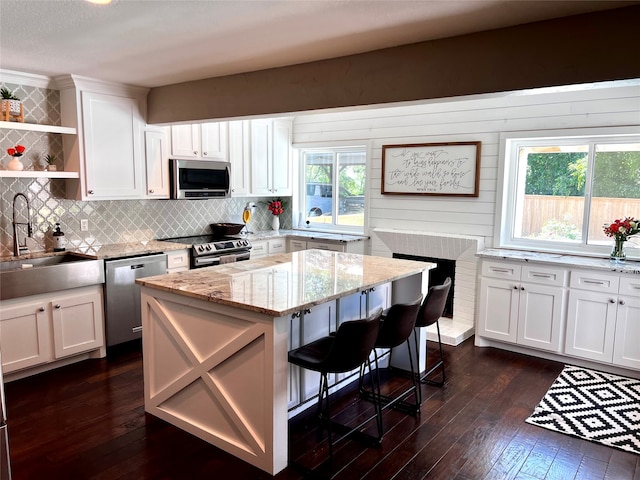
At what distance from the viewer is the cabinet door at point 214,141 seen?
5254mm

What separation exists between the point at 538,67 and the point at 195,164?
3576mm

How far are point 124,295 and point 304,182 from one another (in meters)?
3.08

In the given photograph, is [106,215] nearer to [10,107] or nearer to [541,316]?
[10,107]

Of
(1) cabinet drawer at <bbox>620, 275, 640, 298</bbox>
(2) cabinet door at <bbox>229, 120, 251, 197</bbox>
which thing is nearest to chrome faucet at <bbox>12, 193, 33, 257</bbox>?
(2) cabinet door at <bbox>229, 120, 251, 197</bbox>

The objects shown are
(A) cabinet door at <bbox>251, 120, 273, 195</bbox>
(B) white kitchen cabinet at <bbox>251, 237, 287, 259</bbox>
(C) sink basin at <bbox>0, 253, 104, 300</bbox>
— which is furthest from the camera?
(A) cabinet door at <bbox>251, 120, 273, 195</bbox>

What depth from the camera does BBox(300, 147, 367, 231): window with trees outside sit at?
603 cm

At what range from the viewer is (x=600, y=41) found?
7.80 ft

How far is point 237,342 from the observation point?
8.60ft

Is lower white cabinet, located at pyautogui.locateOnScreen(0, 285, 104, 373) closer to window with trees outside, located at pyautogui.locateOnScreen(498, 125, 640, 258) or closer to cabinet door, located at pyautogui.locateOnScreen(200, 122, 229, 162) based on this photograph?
cabinet door, located at pyautogui.locateOnScreen(200, 122, 229, 162)

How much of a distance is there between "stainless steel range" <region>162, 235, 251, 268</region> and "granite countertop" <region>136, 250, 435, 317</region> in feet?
4.12

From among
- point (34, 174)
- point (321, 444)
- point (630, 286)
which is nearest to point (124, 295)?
point (34, 174)

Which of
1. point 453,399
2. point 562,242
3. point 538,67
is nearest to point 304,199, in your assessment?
point 562,242

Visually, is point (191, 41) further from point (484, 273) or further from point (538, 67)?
point (484, 273)

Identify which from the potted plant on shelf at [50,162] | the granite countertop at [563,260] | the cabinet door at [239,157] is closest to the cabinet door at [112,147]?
the potted plant on shelf at [50,162]
